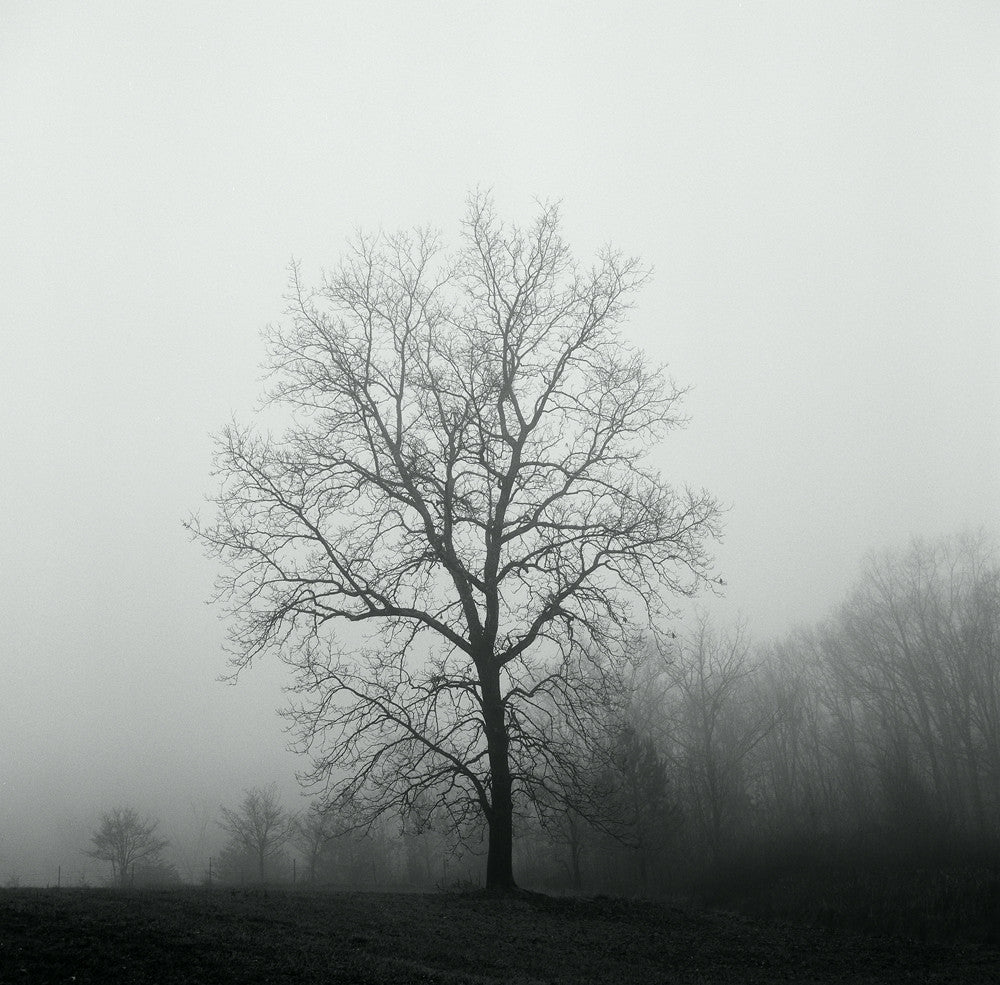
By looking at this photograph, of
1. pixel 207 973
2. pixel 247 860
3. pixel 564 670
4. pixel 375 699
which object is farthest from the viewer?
pixel 247 860

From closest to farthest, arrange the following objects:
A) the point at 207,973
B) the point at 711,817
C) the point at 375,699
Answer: the point at 207,973 < the point at 375,699 < the point at 711,817

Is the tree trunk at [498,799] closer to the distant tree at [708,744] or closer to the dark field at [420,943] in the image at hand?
the dark field at [420,943]

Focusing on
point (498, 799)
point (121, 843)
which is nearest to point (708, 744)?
point (498, 799)

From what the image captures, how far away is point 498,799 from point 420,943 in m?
5.77

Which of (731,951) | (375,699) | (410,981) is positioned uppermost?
(375,699)

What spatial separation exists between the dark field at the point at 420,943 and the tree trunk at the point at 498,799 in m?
0.87

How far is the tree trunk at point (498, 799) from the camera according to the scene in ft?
54.6

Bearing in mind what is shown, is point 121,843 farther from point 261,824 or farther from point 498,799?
point 498,799

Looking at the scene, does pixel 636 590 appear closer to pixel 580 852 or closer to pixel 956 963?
pixel 956 963

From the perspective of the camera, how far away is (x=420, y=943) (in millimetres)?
11250

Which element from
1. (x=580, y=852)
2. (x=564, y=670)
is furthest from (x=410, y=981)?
(x=580, y=852)

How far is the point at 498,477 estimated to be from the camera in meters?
18.6

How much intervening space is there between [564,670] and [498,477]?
15.7ft

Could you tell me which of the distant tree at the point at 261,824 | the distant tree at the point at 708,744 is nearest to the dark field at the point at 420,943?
the distant tree at the point at 708,744
